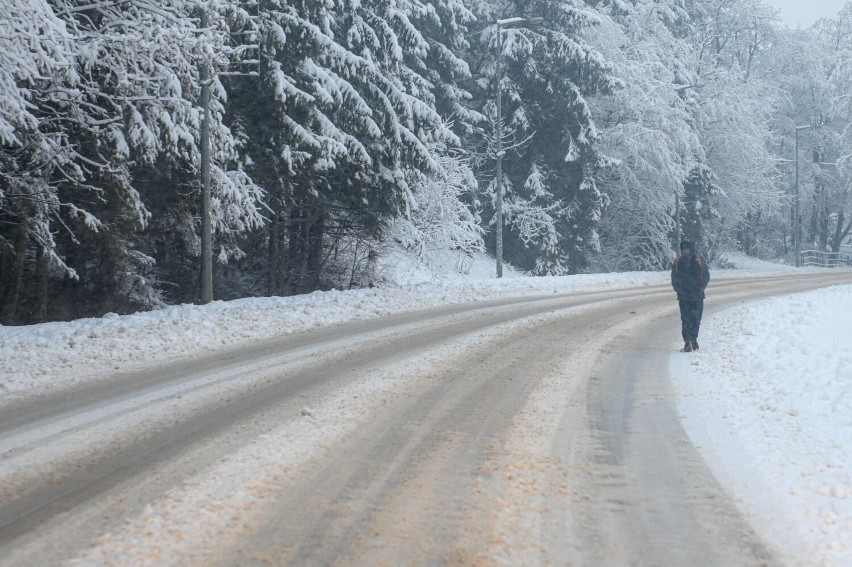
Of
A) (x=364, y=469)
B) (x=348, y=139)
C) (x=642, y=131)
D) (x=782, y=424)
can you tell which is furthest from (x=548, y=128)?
(x=364, y=469)

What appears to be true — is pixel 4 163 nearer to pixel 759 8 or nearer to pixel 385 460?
pixel 385 460

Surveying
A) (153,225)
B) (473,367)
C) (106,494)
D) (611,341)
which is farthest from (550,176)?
(106,494)

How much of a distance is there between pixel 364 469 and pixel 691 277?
8.02 metres

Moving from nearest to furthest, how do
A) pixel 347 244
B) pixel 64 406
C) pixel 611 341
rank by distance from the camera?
pixel 64 406
pixel 611 341
pixel 347 244

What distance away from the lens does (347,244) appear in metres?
25.7

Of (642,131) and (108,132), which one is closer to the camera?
(108,132)

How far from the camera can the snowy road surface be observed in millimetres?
4316

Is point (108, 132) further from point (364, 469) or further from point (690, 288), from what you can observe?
point (364, 469)

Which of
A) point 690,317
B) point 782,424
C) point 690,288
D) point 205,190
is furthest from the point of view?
point 205,190

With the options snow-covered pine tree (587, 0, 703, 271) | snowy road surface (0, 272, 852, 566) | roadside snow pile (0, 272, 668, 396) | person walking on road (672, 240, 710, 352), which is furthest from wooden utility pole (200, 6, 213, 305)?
snow-covered pine tree (587, 0, 703, 271)

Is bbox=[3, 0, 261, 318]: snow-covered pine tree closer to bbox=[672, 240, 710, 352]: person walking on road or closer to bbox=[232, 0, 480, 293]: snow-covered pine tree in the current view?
bbox=[232, 0, 480, 293]: snow-covered pine tree

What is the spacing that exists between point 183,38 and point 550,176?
989 inches

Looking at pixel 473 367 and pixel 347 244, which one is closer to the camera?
pixel 473 367

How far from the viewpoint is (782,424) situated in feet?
23.5
